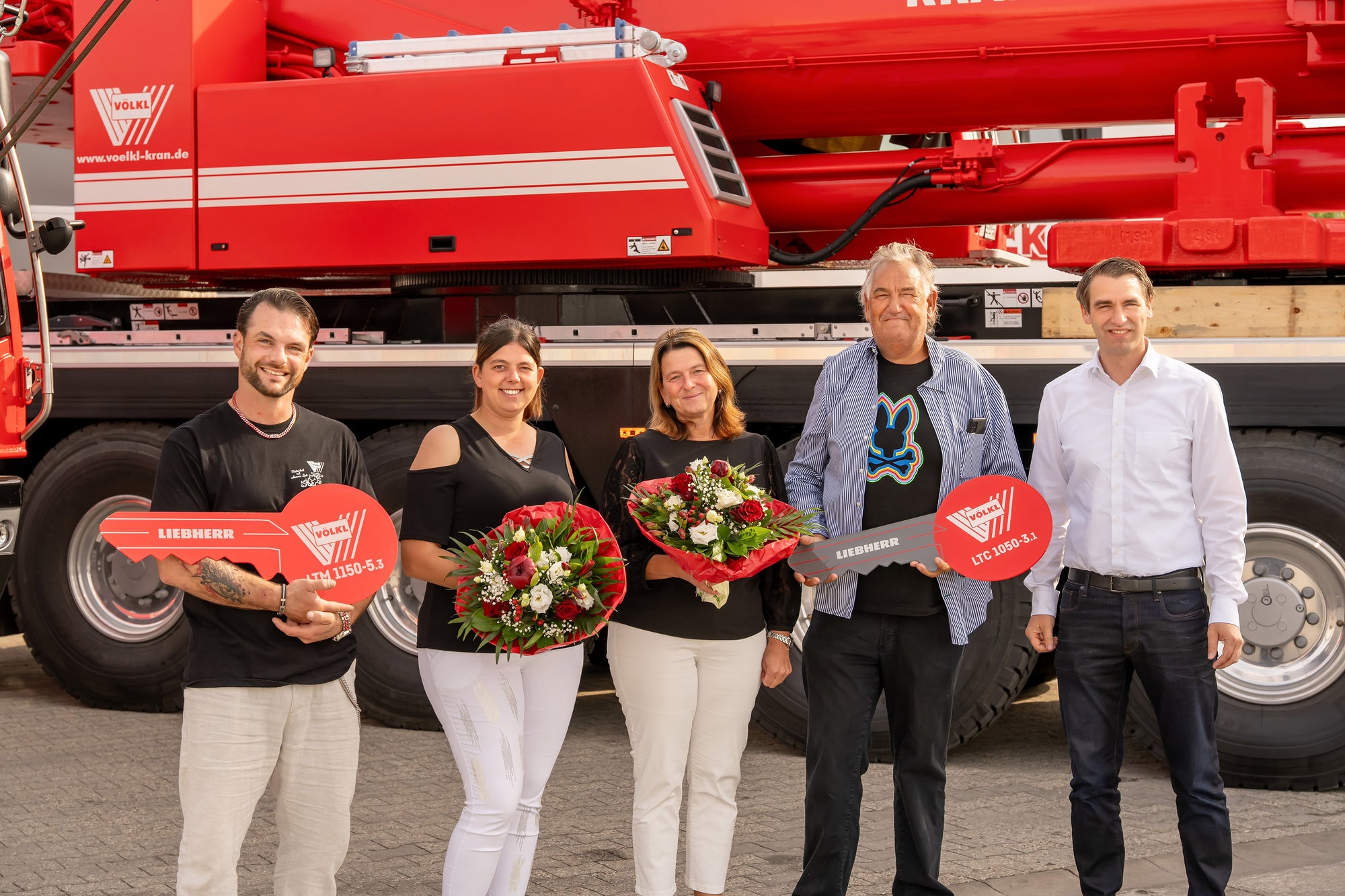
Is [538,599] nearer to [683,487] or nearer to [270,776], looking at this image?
[683,487]

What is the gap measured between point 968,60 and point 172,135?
3.70 m

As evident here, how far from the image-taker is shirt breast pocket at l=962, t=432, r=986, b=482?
14.1 feet

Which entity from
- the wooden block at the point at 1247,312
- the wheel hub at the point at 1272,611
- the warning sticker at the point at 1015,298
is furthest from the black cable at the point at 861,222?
the wheel hub at the point at 1272,611

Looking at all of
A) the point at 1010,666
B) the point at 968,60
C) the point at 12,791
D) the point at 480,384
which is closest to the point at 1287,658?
the point at 1010,666

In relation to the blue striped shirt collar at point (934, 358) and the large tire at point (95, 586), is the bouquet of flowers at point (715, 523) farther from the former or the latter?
the large tire at point (95, 586)

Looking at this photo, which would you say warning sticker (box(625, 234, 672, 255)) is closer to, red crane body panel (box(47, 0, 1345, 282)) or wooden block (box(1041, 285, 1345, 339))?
red crane body panel (box(47, 0, 1345, 282))

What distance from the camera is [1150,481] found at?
423 centimetres

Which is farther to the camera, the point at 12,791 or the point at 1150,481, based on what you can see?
the point at 12,791

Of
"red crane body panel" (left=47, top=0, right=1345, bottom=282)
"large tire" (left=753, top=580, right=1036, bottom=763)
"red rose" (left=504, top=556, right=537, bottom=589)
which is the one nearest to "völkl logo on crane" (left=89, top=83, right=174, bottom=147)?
"red crane body panel" (left=47, top=0, right=1345, bottom=282)

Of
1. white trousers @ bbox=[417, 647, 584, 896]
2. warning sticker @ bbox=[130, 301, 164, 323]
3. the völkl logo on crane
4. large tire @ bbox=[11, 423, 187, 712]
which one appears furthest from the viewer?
warning sticker @ bbox=[130, 301, 164, 323]

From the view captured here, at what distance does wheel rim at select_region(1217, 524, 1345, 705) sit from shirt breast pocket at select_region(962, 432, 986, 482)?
2.31 m

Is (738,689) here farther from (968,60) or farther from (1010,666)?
(968,60)

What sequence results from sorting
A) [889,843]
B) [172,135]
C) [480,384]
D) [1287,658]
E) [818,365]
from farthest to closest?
1. [172,135]
2. [818,365]
3. [1287,658]
4. [889,843]
5. [480,384]

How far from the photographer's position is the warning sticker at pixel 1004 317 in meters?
6.58
